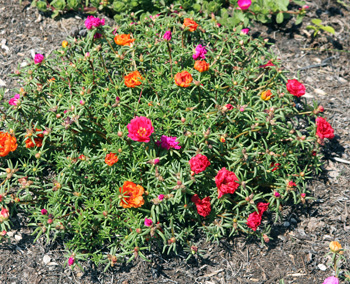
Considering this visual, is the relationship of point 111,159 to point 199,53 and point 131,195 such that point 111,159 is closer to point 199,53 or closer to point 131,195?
point 131,195

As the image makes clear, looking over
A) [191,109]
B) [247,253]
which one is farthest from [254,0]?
[247,253]

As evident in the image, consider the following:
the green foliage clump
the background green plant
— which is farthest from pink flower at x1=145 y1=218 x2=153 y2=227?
the background green plant

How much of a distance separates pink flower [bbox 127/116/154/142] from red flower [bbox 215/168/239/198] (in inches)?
32.1

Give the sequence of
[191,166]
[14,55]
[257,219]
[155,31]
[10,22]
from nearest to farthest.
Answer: [191,166] < [257,219] < [155,31] < [14,55] < [10,22]

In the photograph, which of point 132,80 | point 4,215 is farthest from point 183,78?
point 4,215

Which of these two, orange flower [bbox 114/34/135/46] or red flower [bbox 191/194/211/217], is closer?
red flower [bbox 191/194/211/217]

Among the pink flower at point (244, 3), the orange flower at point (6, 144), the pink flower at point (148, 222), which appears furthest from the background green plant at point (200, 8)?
the pink flower at point (148, 222)

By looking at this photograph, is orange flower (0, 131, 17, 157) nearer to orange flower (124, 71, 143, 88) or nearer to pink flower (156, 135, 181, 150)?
orange flower (124, 71, 143, 88)

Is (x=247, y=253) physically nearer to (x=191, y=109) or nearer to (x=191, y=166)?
(x=191, y=166)

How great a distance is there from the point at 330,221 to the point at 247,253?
1.09 m

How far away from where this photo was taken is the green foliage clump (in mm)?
3604

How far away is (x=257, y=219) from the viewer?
3693 millimetres

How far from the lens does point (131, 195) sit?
3449 mm

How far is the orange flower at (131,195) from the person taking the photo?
342cm
